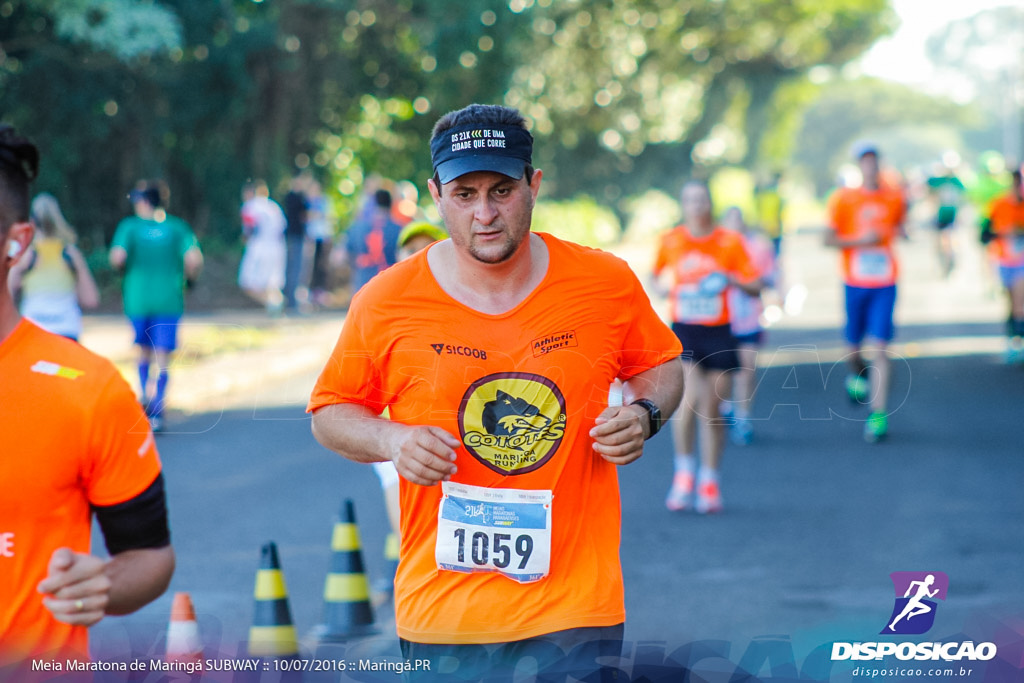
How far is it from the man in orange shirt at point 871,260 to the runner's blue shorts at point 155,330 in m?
5.62

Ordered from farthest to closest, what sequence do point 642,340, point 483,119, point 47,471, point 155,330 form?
point 155,330 → point 642,340 → point 483,119 → point 47,471

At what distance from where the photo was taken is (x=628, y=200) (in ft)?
160

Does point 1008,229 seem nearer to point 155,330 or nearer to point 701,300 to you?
point 701,300

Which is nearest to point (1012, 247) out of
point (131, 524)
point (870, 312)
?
point (870, 312)

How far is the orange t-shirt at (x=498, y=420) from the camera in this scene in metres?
3.34

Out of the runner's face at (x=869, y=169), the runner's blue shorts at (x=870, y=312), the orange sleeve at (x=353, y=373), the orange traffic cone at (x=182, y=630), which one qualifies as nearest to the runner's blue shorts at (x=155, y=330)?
the runner's blue shorts at (x=870, y=312)

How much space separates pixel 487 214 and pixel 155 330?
8991mm

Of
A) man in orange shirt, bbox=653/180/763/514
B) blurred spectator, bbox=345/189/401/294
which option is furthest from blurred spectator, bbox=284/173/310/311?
man in orange shirt, bbox=653/180/763/514

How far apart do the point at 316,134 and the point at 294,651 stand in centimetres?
2305

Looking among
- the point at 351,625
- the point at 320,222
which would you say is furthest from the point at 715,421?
the point at 320,222

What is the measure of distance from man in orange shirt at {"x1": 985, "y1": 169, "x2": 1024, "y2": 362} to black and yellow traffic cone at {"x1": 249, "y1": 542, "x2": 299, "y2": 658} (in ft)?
35.3

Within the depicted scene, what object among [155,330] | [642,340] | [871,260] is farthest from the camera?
[155,330]

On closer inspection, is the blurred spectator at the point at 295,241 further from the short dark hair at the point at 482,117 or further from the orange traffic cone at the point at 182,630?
the short dark hair at the point at 482,117

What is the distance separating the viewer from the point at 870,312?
10.7 metres
